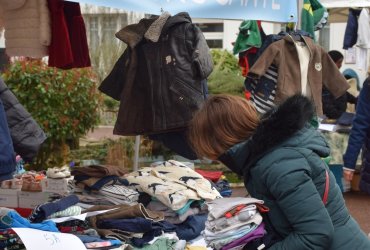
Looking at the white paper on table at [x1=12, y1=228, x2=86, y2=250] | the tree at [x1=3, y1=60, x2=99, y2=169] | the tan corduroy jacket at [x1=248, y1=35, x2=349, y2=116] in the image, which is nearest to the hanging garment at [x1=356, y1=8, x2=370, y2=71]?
the tree at [x1=3, y1=60, x2=99, y2=169]

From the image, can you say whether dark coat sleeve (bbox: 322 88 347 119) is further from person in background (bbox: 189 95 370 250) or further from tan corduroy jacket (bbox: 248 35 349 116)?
person in background (bbox: 189 95 370 250)

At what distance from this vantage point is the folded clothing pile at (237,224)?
8.07ft

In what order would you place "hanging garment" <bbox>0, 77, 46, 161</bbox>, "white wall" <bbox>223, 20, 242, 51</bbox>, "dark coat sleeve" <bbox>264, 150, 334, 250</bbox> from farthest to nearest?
"white wall" <bbox>223, 20, 242, 51</bbox> < "hanging garment" <bbox>0, 77, 46, 161</bbox> < "dark coat sleeve" <bbox>264, 150, 334, 250</bbox>

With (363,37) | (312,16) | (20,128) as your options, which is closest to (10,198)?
(20,128)

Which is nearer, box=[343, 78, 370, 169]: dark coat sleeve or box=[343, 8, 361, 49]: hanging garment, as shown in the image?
box=[343, 78, 370, 169]: dark coat sleeve

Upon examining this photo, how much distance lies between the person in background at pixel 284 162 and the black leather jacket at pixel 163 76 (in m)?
1.13

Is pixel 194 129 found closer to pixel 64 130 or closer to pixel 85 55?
pixel 85 55

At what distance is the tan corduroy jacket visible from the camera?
15.2 ft

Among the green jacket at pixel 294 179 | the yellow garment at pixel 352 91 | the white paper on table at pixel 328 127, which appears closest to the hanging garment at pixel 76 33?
the green jacket at pixel 294 179

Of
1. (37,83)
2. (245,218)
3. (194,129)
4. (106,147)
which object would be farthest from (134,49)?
(106,147)

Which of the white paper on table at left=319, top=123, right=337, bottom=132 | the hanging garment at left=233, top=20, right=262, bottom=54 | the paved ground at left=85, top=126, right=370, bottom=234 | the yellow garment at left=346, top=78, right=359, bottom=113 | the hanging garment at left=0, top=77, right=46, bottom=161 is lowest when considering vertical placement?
the paved ground at left=85, top=126, right=370, bottom=234

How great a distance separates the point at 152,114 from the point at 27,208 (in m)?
0.94

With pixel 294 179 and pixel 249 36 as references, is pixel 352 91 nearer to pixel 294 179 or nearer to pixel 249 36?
pixel 249 36

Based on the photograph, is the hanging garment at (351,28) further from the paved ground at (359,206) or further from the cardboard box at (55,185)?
the cardboard box at (55,185)
